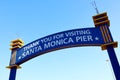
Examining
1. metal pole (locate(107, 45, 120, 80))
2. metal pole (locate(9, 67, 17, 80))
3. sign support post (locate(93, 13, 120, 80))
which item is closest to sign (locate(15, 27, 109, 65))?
sign support post (locate(93, 13, 120, 80))

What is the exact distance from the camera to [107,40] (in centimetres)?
1099

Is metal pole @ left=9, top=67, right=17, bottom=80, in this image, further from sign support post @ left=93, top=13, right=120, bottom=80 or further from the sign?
sign support post @ left=93, top=13, right=120, bottom=80

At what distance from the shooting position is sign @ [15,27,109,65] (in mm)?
11539

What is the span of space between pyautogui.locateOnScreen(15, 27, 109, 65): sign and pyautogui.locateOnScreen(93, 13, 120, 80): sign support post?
0.91 feet

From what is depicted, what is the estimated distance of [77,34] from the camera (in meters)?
12.1

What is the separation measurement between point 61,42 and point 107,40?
320 centimetres

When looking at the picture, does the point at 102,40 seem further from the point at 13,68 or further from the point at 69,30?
the point at 13,68

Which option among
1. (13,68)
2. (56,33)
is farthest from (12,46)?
(56,33)

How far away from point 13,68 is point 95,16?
7252 mm

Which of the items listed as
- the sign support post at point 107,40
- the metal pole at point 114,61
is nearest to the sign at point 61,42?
the sign support post at point 107,40

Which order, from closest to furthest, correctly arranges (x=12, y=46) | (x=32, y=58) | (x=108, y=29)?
(x=108, y=29), (x=32, y=58), (x=12, y=46)

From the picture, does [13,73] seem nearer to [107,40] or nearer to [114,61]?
[107,40]

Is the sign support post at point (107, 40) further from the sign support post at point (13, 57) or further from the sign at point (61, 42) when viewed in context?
the sign support post at point (13, 57)

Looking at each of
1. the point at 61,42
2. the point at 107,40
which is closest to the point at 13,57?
the point at 61,42
